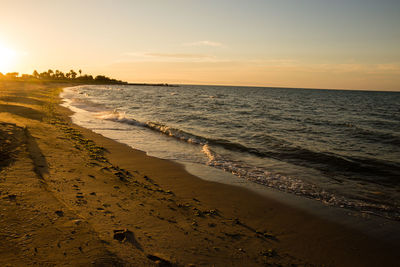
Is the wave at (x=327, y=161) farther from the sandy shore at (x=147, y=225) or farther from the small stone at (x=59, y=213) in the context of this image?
the small stone at (x=59, y=213)

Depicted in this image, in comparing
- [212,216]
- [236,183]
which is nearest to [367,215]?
[236,183]

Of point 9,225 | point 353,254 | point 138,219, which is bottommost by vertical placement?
point 353,254

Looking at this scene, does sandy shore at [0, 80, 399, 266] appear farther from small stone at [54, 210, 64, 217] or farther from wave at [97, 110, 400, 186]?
wave at [97, 110, 400, 186]

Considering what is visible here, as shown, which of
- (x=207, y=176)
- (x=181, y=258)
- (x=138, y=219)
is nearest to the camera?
(x=181, y=258)

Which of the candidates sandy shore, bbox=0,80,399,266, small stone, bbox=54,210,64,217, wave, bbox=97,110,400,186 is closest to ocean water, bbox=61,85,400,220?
wave, bbox=97,110,400,186

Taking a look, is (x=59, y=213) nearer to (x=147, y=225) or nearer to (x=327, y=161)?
(x=147, y=225)

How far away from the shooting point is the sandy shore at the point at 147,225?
3.82 meters

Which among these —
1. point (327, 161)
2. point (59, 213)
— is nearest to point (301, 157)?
point (327, 161)

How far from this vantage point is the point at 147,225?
489cm

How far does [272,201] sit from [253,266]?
3282mm

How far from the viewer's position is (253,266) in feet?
13.3

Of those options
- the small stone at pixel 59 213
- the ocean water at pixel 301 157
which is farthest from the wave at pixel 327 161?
the small stone at pixel 59 213

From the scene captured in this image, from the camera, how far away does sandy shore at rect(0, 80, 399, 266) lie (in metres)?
3.82

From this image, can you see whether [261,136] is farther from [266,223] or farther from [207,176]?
[266,223]
